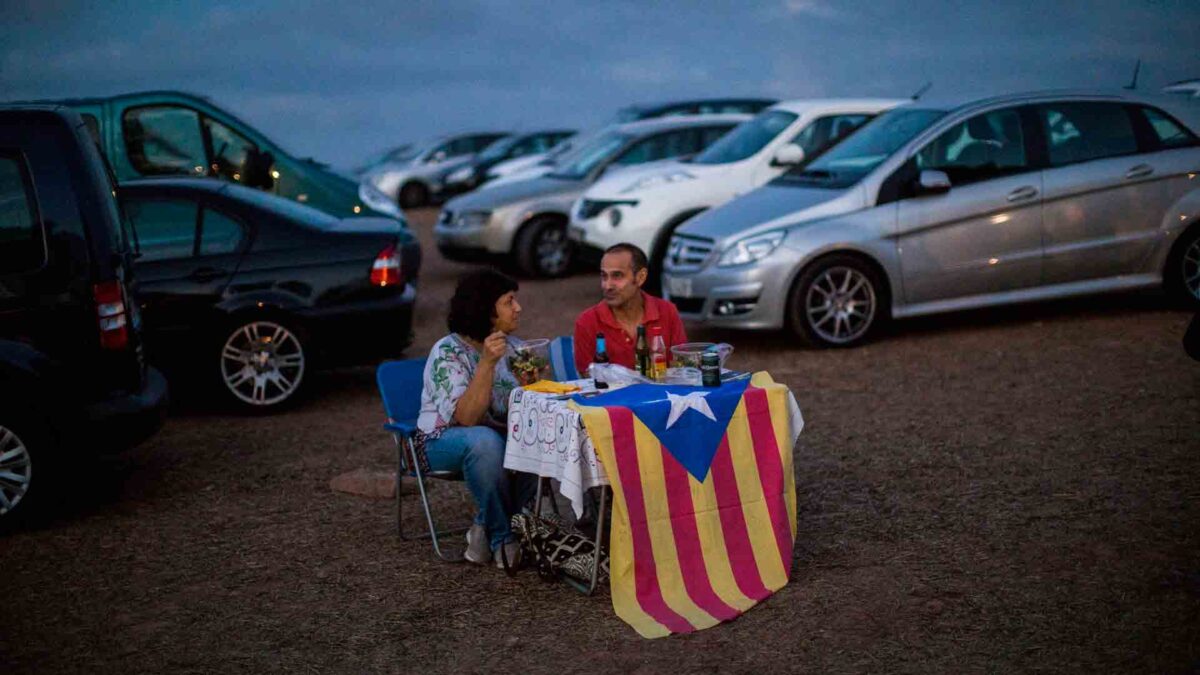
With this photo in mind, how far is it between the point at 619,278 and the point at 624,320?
0.23 metres

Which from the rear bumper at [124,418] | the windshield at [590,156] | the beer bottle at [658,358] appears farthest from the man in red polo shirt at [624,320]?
the windshield at [590,156]

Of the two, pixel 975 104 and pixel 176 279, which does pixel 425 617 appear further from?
pixel 975 104

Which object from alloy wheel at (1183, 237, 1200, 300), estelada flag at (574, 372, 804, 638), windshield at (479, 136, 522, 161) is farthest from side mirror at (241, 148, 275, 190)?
windshield at (479, 136, 522, 161)

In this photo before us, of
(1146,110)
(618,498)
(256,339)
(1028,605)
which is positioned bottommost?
(1028,605)

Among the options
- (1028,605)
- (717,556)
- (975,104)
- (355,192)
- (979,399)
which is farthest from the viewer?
(355,192)

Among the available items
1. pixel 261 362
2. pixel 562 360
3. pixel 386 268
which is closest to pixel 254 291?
pixel 261 362

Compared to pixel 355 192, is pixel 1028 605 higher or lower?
lower

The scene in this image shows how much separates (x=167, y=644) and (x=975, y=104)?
7472 mm

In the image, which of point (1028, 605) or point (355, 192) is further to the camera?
point (355, 192)

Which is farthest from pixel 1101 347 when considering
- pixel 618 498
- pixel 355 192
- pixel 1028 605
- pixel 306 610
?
pixel 355 192

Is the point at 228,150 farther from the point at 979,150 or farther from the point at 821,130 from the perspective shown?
the point at 979,150

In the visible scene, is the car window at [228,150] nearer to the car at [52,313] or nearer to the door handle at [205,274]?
the door handle at [205,274]

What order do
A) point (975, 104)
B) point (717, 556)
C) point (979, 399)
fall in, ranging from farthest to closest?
point (975, 104) < point (979, 399) < point (717, 556)

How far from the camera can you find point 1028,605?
4488 mm
